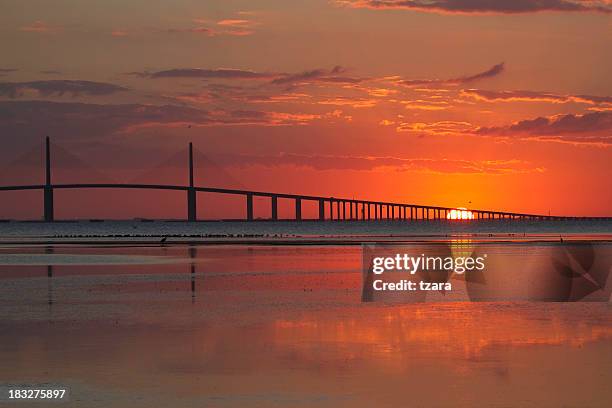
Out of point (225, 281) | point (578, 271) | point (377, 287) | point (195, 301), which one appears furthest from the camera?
point (578, 271)

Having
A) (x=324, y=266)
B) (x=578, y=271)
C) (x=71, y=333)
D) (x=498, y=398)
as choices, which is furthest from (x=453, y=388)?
(x=324, y=266)

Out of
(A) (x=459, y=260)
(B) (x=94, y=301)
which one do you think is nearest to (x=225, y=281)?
(B) (x=94, y=301)

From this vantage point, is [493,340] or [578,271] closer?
[493,340]

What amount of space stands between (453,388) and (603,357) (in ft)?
14.2

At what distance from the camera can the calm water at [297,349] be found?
15398 mm

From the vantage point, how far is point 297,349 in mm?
19828

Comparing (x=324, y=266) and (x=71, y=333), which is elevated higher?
(x=324, y=266)

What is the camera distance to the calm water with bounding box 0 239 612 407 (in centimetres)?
1540

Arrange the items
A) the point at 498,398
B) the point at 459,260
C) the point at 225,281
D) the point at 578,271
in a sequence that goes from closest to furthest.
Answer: the point at 498,398
the point at 225,281
the point at 578,271
the point at 459,260

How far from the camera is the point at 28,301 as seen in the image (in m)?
30.0

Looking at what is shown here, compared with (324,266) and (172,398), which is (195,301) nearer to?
(172,398)

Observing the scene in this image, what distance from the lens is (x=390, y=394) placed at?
15.4 m

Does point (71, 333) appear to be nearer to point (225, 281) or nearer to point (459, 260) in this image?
point (225, 281)

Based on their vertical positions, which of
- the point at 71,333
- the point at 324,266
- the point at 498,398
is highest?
the point at 324,266
